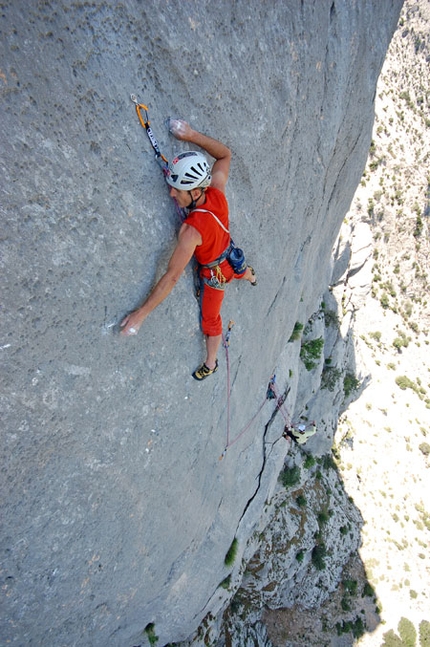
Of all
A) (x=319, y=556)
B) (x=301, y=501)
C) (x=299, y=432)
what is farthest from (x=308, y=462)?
(x=299, y=432)

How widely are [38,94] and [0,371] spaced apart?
1.93m

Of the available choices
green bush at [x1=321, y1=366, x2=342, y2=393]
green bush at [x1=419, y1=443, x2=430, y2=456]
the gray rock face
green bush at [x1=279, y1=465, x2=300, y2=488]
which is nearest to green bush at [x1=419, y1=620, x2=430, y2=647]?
green bush at [x1=419, y1=443, x2=430, y2=456]

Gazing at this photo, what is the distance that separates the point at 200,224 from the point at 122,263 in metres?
0.82

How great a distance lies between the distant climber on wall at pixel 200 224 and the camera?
320cm

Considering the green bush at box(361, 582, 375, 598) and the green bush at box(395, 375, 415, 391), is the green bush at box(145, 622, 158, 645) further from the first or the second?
the green bush at box(395, 375, 415, 391)

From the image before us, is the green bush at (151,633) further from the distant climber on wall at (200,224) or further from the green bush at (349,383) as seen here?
the green bush at (349,383)

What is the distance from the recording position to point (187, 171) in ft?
10.3

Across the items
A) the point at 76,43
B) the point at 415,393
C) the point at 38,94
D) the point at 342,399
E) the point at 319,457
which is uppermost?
the point at 415,393

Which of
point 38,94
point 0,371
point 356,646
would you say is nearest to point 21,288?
point 0,371

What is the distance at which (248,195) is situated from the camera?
465cm

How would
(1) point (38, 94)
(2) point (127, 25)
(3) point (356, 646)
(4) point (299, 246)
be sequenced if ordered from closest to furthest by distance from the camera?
(1) point (38, 94) → (2) point (127, 25) → (4) point (299, 246) → (3) point (356, 646)

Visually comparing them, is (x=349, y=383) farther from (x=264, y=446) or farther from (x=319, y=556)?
(x=264, y=446)

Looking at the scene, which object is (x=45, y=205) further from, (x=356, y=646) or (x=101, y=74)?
(x=356, y=646)

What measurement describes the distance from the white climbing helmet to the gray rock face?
0.77 ft
